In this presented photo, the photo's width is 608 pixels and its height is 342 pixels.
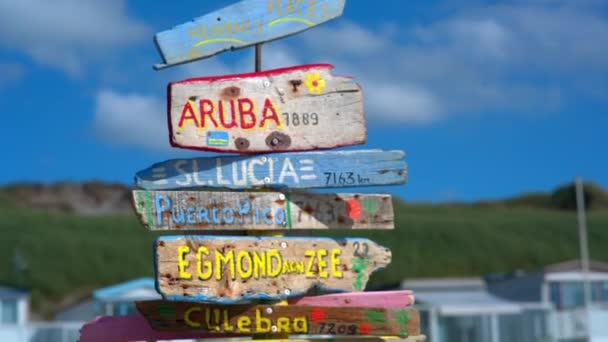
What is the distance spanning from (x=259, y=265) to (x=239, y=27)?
1325mm

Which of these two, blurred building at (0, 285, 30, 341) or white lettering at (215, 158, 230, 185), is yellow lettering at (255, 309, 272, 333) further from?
blurred building at (0, 285, 30, 341)

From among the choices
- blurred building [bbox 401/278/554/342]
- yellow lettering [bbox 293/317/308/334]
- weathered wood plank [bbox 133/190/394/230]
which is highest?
weathered wood plank [bbox 133/190/394/230]

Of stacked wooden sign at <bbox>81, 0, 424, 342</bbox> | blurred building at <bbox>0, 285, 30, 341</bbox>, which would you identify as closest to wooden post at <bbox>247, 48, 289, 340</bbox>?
stacked wooden sign at <bbox>81, 0, 424, 342</bbox>

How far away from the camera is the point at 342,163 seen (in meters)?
6.25

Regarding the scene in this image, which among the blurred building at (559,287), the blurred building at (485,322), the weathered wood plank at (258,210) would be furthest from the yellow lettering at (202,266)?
the blurred building at (559,287)

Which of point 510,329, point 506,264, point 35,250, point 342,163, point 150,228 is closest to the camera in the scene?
point 150,228

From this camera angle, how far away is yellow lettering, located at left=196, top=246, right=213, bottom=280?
19.1ft

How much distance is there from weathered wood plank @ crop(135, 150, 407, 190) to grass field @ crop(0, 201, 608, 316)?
35.5 metres

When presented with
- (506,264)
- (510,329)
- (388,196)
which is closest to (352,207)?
(388,196)

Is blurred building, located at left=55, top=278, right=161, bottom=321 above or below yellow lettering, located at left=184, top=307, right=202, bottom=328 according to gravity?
below

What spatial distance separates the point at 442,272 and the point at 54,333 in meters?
27.7

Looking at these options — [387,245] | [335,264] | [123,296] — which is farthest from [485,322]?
[335,264]

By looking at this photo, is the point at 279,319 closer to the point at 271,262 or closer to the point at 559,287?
the point at 271,262

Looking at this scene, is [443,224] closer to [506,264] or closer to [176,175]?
[506,264]
